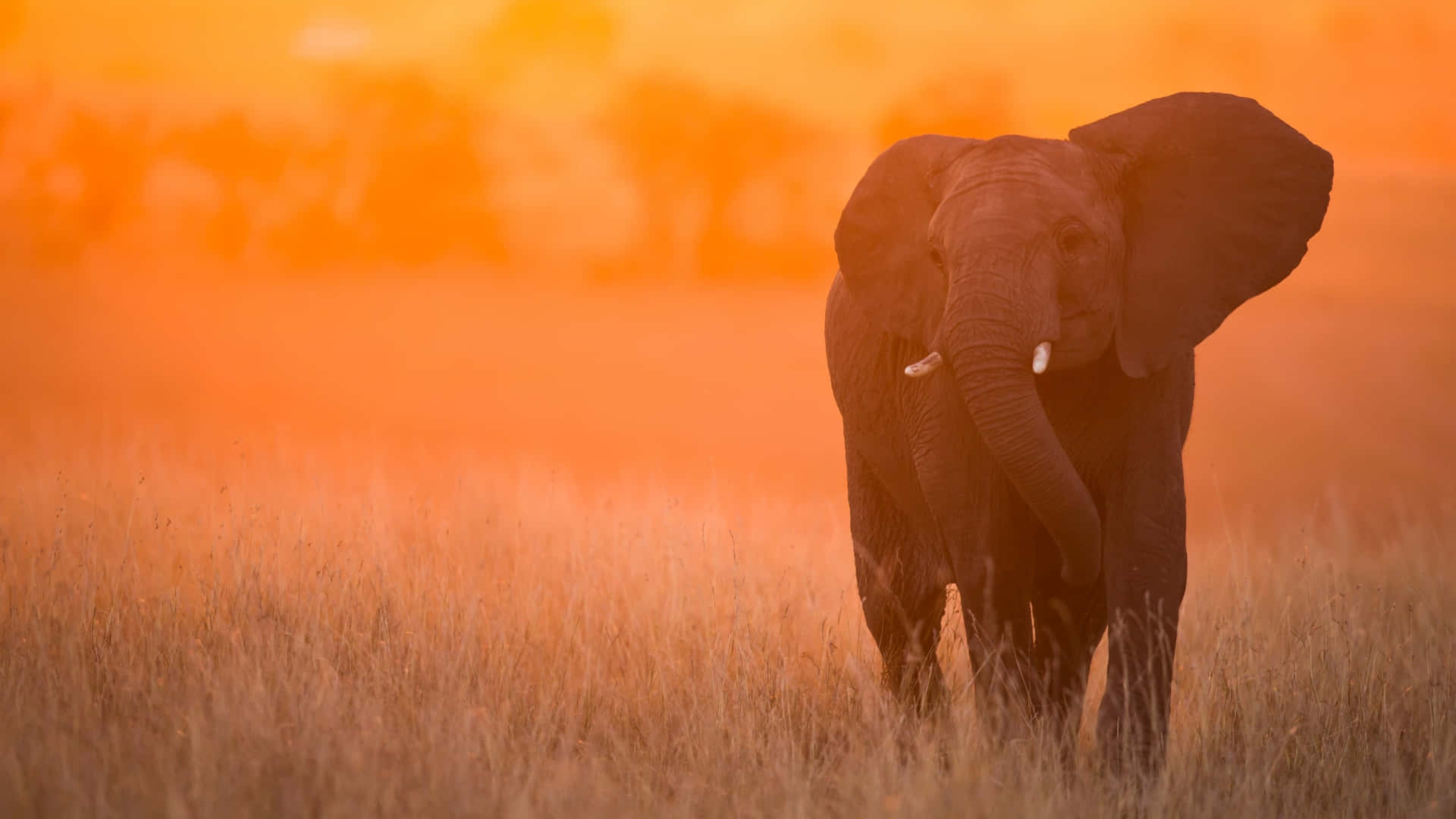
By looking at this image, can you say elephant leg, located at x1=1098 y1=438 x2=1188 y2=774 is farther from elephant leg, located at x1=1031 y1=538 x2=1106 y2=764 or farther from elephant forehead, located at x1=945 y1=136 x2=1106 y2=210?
elephant forehead, located at x1=945 y1=136 x2=1106 y2=210

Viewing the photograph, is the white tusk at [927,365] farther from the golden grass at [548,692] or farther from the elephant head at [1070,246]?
the golden grass at [548,692]

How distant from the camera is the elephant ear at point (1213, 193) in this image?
17.9 feet

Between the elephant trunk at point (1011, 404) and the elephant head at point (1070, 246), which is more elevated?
the elephant head at point (1070, 246)

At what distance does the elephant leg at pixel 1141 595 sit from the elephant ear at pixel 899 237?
1099 millimetres

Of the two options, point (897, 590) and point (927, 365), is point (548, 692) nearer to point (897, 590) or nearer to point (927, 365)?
point (897, 590)

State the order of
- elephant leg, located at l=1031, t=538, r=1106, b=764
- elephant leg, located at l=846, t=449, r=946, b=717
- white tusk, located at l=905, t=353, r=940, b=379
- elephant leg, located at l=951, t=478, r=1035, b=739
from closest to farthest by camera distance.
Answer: white tusk, located at l=905, t=353, r=940, b=379
elephant leg, located at l=951, t=478, r=1035, b=739
elephant leg, located at l=1031, t=538, r=1106, b=764
elephant leg, located at l=846, t=449, r=946, b=717

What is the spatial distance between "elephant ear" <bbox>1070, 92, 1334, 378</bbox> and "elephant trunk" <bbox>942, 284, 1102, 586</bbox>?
78 centimetres

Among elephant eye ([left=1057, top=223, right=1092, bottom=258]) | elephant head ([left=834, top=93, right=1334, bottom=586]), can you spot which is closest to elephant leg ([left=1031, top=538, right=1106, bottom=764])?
elephant head ([left=834, top=93, right=1334, bottom=586])

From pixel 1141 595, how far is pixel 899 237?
1871 mm

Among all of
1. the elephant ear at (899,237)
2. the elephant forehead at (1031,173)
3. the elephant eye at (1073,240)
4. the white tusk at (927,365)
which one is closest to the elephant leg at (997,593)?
the white tusk at (927,365)

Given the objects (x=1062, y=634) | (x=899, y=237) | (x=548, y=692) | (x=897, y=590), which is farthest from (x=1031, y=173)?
(x=548, y=692)

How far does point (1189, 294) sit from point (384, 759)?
3.72 meters

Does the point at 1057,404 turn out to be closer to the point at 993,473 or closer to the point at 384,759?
the point at 993,473

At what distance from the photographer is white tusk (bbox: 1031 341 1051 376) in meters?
4.92
